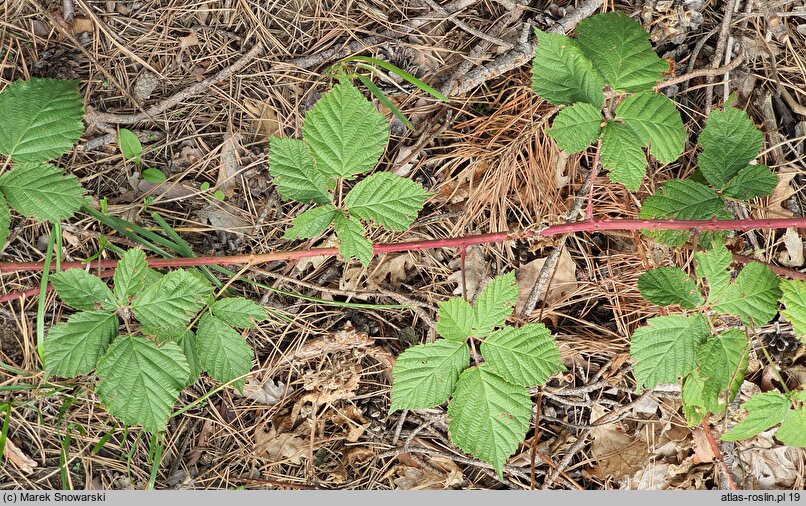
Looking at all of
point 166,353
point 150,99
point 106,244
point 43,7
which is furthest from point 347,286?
point 43,7

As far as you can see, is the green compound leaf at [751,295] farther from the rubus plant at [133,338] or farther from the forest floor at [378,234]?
the rubus plant at [133,338]

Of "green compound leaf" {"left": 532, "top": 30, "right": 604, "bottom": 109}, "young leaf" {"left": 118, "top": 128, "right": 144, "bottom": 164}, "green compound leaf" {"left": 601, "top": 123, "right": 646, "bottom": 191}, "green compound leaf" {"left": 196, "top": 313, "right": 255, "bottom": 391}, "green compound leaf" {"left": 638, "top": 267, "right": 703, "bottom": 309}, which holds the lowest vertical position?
"green compound leaf" {"left": 196, "top": 313, "right": 255, "bottom": 391}

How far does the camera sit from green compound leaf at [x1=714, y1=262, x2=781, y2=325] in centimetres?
162

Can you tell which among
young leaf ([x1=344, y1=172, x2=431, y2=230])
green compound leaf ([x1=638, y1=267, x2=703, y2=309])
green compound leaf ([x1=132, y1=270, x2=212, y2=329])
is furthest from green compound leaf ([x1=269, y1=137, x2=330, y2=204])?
green compound leaf ([x1=638, y1=267, x2=703, y2=309])

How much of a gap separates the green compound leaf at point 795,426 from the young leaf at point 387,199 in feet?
3.88

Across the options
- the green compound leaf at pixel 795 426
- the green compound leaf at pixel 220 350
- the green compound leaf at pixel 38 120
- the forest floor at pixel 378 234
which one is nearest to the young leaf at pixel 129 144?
the forest floor at pixel 378 234

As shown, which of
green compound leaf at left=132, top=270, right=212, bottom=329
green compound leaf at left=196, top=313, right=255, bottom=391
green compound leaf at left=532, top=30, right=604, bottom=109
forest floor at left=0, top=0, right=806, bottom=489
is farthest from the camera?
forest floor at left=0, top=0, right=806, bottom=489

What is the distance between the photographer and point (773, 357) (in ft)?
7.04

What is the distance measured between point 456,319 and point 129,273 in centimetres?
92

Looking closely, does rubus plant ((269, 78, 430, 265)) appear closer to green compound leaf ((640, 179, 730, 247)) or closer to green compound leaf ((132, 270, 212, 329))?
green compound leaf ((132, 270, 212, 329))

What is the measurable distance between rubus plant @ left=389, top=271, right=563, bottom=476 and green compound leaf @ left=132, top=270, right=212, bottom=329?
2.00 ft

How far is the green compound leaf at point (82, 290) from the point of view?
5.40ft

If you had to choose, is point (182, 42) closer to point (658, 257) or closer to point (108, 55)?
point (108, 55)

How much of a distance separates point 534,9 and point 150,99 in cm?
142
